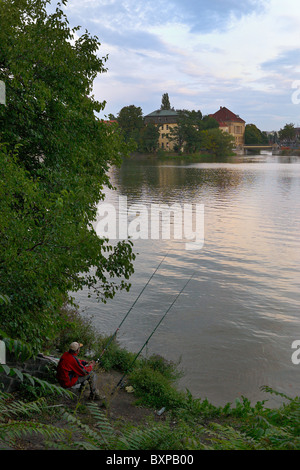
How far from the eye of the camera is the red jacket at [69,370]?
912cm

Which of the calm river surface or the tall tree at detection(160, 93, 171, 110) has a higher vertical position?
the tall tree at detection(160, 93, 171, 110)

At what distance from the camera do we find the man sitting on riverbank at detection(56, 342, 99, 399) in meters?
9.14

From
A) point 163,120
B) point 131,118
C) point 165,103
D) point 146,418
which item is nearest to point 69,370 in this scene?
point 146,418

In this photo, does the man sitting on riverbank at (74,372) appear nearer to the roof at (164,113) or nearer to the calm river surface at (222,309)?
the calm river surface at (222,309)

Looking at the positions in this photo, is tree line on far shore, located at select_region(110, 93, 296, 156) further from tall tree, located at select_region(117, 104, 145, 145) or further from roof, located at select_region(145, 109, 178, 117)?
roof, located at select_region(145, 109, 178, 117)
